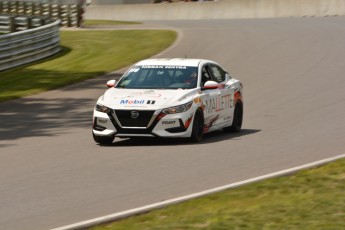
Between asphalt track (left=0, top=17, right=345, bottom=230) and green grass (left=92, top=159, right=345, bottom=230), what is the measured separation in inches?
28.5

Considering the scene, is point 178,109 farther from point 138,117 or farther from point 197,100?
point 138,117

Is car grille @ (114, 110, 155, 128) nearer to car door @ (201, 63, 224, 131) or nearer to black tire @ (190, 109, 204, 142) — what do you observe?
black tire @ (190, 109, 204, 142)

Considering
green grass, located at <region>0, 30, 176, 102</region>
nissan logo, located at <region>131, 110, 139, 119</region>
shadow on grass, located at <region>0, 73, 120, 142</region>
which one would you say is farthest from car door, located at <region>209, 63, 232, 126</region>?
green grass, located at <region>0, 30, 176, 102</region>

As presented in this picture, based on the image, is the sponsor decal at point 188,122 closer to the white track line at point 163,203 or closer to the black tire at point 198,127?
the black tire at point 198,127

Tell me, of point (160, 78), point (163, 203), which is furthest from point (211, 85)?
point (163, 203)

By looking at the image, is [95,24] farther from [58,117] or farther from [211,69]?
[211,69]

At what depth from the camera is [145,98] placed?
53.8 ft

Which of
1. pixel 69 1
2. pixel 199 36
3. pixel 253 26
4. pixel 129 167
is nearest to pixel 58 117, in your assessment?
pixel 129 167

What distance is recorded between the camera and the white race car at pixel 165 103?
16266mm

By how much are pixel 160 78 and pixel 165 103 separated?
1.07 meters

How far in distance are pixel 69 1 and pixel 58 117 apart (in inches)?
1133

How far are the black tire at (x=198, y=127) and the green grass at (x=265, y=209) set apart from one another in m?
4.48

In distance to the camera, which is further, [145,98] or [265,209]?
[145,98]

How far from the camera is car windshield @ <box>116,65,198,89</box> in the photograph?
17172 mm
